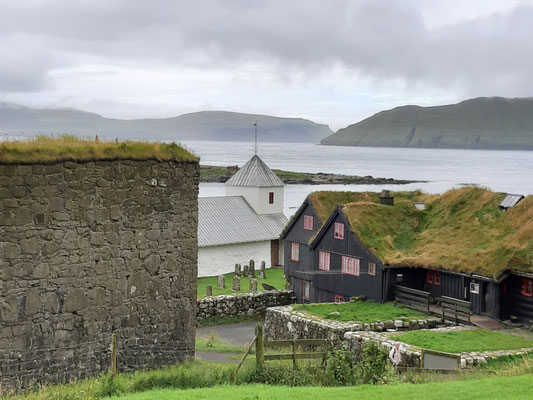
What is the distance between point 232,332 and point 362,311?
575 cm

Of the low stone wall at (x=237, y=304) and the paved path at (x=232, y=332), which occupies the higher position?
the low stone wall at (x=237, y=304)

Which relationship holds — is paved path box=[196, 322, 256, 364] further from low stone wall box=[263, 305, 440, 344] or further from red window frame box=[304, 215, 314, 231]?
red window frame box=[304, 215, 314, 231]

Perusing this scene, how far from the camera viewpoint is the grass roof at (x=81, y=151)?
42.8ft

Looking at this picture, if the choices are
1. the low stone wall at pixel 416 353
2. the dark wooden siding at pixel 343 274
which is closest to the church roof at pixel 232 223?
the dark wooden siding at pixel 343 274

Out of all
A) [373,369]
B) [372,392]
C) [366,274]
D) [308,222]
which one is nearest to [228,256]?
[308,222]

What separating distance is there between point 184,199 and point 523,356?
12078 millimetres

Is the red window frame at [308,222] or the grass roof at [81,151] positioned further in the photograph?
the red window frame at [308,222]

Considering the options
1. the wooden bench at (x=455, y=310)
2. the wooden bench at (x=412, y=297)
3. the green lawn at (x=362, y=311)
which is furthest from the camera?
the wooden bench at (x=412, y=297)

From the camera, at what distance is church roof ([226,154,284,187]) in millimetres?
53400

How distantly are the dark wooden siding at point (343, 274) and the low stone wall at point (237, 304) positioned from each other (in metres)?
2.30

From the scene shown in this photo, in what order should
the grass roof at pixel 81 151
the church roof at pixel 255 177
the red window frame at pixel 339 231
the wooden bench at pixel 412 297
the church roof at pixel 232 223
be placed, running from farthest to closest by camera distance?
the church roof at pixel 255 177, the church roof at pixel 232 223, the red window frame at pixel 339 231, the wooden bench at pixel 412 297, the grass roof at pixel 81 151

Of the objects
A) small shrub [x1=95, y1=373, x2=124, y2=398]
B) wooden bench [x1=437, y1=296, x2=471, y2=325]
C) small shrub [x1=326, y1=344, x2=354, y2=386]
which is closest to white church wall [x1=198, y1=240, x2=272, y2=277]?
wooden bench [x1=437, y1=296, x2=471, y2=325]

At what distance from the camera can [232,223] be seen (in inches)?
1957

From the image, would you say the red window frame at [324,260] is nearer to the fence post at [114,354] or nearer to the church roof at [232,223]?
the church roof at [232,223]
